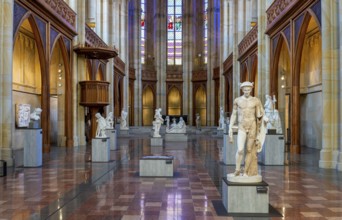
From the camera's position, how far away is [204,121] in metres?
44.6

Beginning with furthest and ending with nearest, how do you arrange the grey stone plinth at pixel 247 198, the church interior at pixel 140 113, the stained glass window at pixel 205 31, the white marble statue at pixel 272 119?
the stained glass window at pixel 205 31 → the white marble statue at pixel 272 119 → the church interior at pixel 140 113 → the grey stone plinth at pixel 247 198

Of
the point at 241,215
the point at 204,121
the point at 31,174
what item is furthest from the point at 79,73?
the point at 204,121

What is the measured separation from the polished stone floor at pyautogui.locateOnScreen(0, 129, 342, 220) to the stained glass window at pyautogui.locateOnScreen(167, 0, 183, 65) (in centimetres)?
3363

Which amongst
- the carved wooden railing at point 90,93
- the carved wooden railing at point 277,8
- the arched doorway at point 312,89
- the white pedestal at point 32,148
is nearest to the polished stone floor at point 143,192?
the white pedestal at point 32,148

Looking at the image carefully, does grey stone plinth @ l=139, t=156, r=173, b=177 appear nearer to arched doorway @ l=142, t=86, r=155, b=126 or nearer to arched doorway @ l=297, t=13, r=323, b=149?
arched doorway @ l=297, t=13, r=323, b=149

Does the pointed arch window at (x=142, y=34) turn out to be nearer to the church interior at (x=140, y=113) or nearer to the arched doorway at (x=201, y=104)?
the church interior at (x=140, y=113)

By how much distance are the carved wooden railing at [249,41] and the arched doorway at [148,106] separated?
17.6 meters

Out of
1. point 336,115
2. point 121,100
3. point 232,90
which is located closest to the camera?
point 336,115

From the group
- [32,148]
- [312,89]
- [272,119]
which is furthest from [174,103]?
[32,148]

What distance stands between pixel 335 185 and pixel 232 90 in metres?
22.7

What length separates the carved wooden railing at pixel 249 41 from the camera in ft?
76.2

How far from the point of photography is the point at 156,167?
10.6 metres

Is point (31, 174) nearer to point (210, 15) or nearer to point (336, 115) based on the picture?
point (336, 115)

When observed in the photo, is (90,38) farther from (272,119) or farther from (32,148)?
(272,119)
